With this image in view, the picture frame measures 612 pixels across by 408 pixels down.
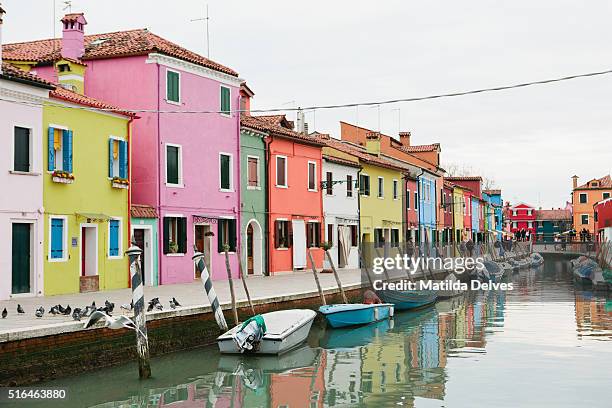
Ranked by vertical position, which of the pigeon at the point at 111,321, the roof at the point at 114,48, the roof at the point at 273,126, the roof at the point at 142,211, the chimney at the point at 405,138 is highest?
the chimney at the point at 405,138

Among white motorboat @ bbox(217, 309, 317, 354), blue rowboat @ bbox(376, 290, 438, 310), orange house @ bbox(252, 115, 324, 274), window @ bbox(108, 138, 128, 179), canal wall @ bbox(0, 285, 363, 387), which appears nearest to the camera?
canal wall @ bbox(0, 285, 363, 387)

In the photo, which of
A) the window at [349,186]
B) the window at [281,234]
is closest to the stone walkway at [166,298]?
the window at [281,234]

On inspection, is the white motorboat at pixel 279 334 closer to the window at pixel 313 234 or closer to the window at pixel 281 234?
the window at pixel 281 234

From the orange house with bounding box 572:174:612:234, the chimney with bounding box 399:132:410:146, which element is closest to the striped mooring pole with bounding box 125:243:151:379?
the chimney with bounding box 399:132:410:146

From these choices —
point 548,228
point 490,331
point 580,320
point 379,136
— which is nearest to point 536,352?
point 490,331

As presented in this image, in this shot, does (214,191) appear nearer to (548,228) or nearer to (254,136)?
(254,136)

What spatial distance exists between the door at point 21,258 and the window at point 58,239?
2.32ft

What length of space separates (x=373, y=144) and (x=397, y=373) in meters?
31.7

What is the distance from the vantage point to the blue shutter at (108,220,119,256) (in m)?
23.4

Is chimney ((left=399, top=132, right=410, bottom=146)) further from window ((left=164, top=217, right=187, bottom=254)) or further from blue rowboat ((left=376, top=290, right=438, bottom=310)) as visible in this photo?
window ((left=164, top=217, right=187, bottom=254))

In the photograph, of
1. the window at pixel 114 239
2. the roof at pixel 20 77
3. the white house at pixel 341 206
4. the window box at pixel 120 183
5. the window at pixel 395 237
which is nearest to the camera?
the roof at pixel 20 77

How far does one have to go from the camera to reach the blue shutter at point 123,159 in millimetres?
23922

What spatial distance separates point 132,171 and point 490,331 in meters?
12.6

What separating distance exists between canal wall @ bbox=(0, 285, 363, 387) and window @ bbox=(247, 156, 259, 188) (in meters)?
11.4
